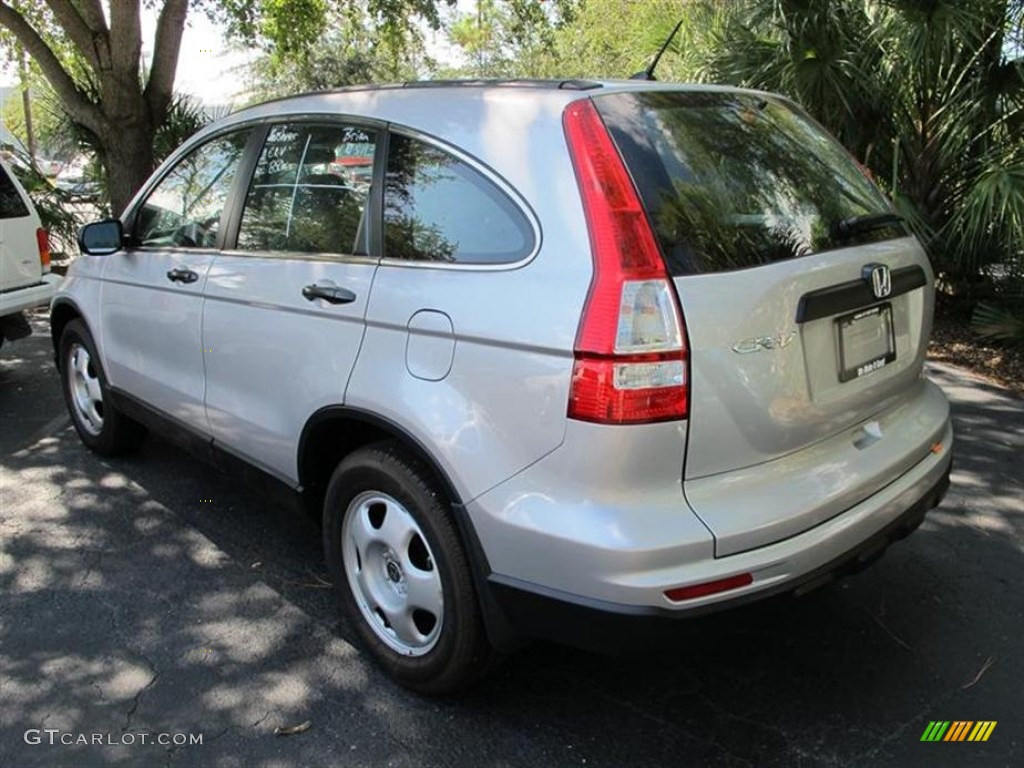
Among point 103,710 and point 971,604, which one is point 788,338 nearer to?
point 971,604

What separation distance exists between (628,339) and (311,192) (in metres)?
1.51

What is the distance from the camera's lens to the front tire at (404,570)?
246 centimetres

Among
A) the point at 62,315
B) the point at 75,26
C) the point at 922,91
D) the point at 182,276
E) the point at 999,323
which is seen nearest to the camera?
the point at 182,276

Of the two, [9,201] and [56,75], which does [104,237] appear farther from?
[56,75]

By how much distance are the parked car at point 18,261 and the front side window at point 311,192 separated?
138 inches

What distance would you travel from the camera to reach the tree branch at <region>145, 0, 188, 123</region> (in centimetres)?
878

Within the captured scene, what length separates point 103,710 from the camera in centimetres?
271

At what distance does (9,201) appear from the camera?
6039mm

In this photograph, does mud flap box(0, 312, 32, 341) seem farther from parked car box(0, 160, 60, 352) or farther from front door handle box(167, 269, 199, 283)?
front door handle box(167, 269, 199, 283)

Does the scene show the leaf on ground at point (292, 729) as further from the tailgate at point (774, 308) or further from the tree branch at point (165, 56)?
the tree branch at point (165, 56)

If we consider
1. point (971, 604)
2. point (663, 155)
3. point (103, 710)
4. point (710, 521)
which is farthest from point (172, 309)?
point (971, 604)

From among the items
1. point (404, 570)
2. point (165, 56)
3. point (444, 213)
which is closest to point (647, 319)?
point (444, 213)

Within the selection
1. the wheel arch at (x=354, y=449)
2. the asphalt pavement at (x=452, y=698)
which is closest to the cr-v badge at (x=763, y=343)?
the asphalt pavement at (x=452, y=698)

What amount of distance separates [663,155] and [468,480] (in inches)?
40.4
